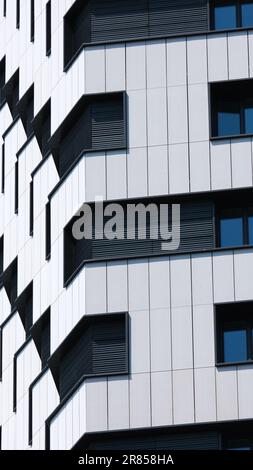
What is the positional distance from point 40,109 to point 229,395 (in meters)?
12.5

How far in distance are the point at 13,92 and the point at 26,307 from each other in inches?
323

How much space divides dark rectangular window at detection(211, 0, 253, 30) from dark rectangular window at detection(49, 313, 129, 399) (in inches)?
325

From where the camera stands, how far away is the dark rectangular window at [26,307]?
51312 millimetres

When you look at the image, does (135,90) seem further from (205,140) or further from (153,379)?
(153,379)

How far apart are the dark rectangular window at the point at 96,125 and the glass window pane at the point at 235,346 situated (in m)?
Result: 5.74

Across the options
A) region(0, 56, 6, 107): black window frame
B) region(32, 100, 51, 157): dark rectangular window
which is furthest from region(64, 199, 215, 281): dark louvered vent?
Answer: region(0, 56, 6, 107): black window frame

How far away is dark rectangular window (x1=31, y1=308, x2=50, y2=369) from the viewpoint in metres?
48.9

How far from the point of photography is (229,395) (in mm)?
42906

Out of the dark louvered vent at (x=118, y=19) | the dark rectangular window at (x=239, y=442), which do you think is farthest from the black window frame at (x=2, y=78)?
the dark rectangular window at (x=239, y=442)

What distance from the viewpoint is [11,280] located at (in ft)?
179

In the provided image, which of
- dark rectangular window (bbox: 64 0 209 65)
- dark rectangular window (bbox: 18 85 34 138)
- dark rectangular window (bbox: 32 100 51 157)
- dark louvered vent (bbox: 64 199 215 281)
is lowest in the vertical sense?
dark louvered vent (bbox: 64 199 215 281)

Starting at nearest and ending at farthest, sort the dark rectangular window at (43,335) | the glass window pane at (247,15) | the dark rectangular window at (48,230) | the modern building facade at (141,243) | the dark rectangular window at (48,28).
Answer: the modern building facade at (141,243) → the glass window pane at (247,15) → the dark rectangular window at (43,335) → the dark rectangular window at (48,230) → the dark rectangular window at (48,28)

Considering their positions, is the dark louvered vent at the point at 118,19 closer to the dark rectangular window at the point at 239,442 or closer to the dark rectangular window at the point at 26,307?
the dark rectangular window at the point at 26,307

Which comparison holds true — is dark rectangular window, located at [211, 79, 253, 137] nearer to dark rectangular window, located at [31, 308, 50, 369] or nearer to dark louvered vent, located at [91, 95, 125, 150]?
dark louvered vent, located at [91, 95, 125, 150]
